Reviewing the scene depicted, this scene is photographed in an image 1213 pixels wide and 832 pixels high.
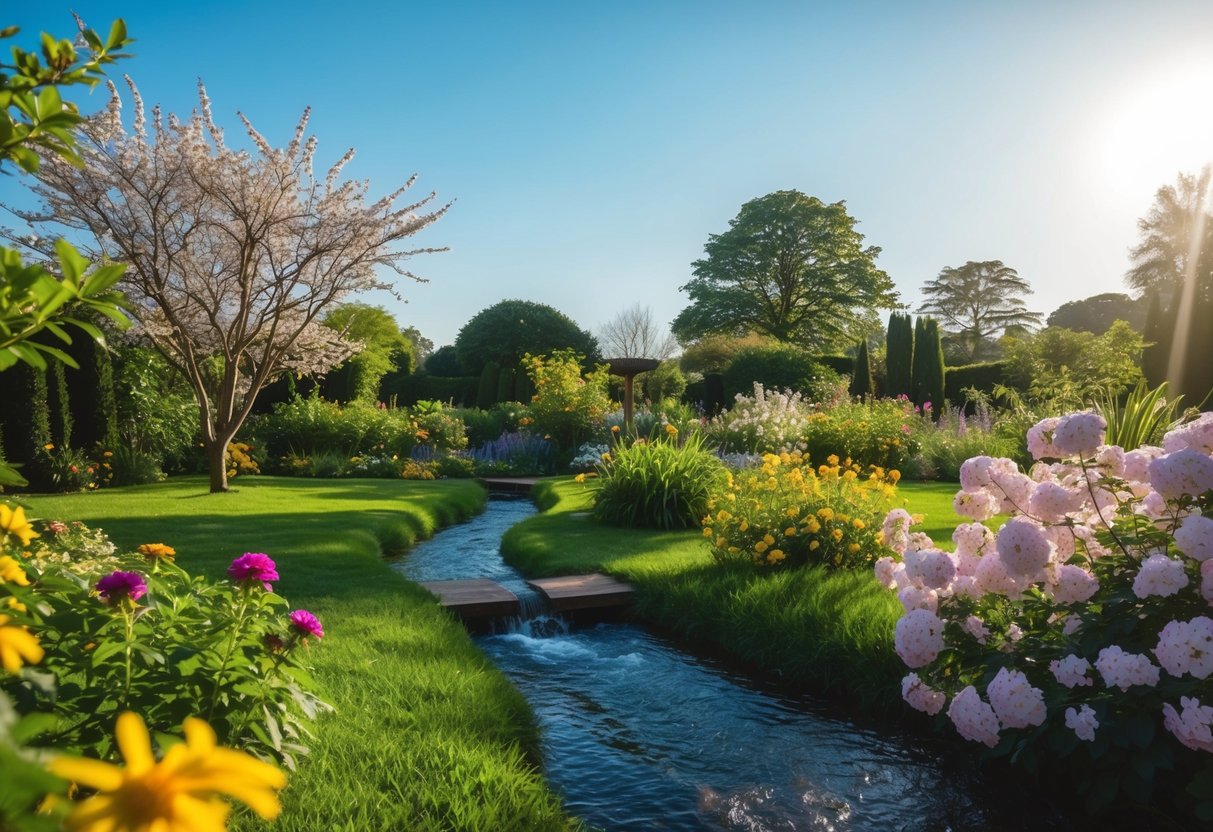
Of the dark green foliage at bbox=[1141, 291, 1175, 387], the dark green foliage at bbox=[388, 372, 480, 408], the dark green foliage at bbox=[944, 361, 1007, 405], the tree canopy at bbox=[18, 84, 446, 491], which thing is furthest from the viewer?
the dark green foliage at bbox=[388, 372, 480, 408]

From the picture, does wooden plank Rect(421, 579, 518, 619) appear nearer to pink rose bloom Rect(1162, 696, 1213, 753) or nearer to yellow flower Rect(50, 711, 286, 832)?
pink rose bloom Rect(1162, 696, 1213, 753)

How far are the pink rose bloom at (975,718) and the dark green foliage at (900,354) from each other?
23526mm

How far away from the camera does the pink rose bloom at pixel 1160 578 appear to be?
2730 millimetres

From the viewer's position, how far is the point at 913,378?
2552 cm

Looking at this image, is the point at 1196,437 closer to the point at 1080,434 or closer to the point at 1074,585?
the point at 1080,434

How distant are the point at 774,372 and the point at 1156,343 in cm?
948

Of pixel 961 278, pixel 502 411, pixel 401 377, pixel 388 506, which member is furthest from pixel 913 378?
pixel 961 278

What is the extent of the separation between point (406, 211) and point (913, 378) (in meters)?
18.8

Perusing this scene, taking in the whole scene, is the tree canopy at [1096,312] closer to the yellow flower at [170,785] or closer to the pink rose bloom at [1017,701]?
the pink rose bloom at [1017,701]

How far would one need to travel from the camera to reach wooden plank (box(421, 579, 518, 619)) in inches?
234

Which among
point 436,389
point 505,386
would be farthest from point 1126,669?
point 436,389

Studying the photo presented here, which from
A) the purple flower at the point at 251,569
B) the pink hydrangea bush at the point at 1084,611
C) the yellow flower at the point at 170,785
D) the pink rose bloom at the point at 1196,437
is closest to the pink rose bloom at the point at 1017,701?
the pink hydrangea bush at the point at 1084,611

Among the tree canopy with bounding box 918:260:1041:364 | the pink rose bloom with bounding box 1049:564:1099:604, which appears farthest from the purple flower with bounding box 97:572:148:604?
the tree canopy with bounding box 918:260:1041:364

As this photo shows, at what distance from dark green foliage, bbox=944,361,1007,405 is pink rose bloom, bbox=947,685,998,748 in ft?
80.8
